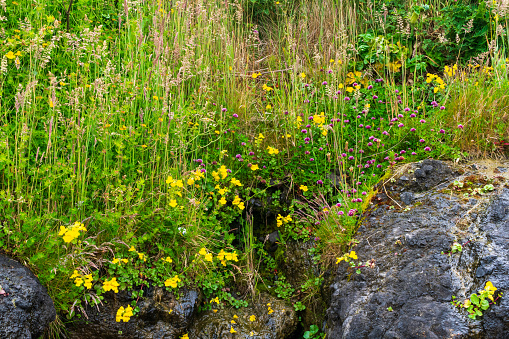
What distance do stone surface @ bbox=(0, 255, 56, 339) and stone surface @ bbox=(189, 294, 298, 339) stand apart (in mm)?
961

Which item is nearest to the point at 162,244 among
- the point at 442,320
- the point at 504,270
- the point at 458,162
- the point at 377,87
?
the point at 442,320

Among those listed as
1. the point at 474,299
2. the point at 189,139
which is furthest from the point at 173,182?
the point at 474,299

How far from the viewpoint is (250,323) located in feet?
9.80

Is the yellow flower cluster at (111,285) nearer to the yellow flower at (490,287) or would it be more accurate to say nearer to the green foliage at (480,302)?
the green foliage at (480,302)

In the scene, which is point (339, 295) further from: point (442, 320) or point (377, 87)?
point (377, 87)

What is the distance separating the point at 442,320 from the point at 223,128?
2406 millimetres

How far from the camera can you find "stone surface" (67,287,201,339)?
102 inches

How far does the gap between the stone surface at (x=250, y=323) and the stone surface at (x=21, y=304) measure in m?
0.96

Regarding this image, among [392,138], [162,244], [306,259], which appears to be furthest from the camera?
[392,138]

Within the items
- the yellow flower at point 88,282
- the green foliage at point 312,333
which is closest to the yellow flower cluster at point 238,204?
the green foliage at point 312,333

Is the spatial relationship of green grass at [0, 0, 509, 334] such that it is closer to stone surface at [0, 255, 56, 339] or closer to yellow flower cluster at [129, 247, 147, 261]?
yellow flower cluster at [129, 247, 147, 261]

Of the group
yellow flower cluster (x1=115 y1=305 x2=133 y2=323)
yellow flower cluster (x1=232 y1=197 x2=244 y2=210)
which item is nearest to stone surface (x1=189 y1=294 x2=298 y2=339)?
yellow flower cluster (x1=115 y1=305 x2=133 y2=323)

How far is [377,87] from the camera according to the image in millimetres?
4340

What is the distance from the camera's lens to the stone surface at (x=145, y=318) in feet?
8.50
